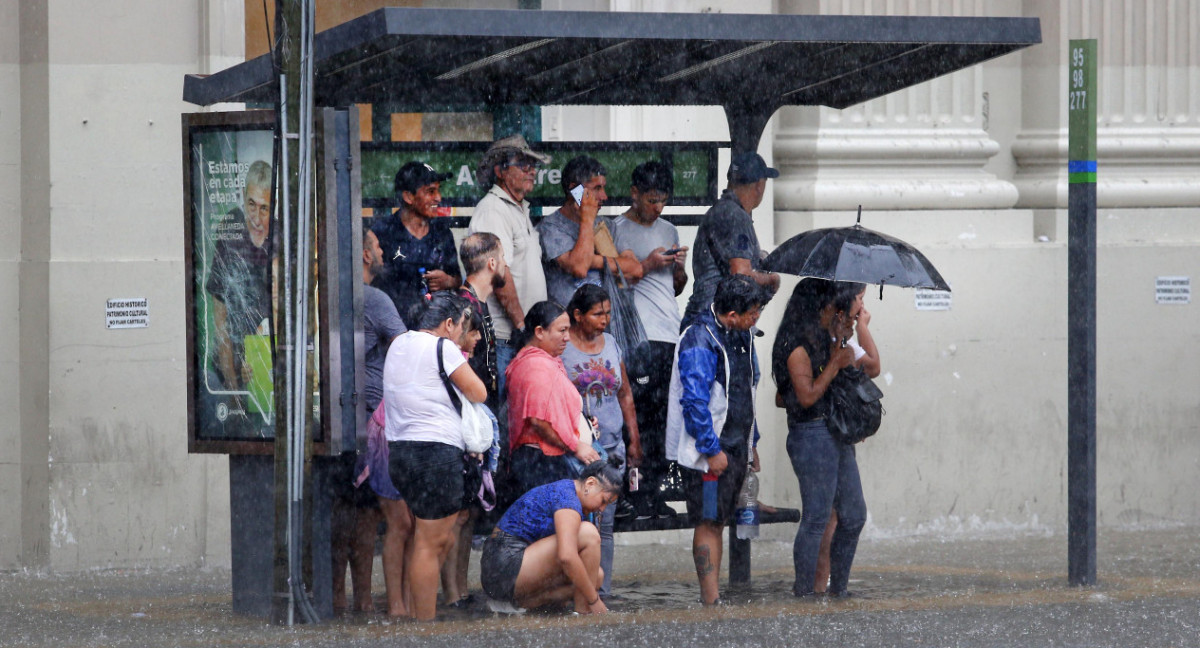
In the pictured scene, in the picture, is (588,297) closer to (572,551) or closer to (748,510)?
(572,551)

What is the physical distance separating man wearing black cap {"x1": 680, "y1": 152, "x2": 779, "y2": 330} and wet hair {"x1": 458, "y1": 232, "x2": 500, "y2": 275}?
1186 mm

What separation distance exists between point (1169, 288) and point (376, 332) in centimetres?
593

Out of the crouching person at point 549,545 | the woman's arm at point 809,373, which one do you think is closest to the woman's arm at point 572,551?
the crouching person at point 549,545

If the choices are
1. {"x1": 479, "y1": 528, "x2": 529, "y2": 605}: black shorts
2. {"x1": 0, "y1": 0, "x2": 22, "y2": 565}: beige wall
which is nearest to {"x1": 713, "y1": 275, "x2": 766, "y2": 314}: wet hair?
{"x1": 479, "y1": 528, "x2": 529, "y2": 605}: black shorts

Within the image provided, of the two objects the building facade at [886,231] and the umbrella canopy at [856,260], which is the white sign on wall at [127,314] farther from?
the umbrella canopy at [856,260]

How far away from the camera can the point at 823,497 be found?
7129 millimetres

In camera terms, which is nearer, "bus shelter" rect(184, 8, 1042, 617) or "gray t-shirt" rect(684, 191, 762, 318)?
"bus shelter" rect(184, 8, 1042, 617)

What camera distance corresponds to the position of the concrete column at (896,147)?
982 cm

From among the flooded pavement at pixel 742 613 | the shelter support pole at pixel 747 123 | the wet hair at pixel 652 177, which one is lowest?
the flooded pavement at pixel 742 613

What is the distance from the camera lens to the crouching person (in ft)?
21.5

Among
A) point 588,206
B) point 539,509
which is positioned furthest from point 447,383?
point 588,206

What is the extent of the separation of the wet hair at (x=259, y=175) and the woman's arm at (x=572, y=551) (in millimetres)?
1823

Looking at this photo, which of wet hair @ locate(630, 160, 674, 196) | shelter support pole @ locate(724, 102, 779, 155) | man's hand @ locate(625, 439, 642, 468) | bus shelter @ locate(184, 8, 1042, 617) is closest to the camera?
bus shelter @ locate(184, 8, 1042, 617)

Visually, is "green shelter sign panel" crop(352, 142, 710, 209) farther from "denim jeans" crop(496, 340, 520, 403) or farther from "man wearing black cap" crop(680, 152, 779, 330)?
"denim jeans" crop(496, 340, 520, 403)
